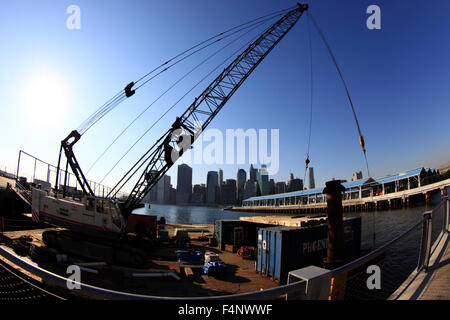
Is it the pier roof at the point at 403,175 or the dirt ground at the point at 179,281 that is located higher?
the pier roof at the point at 403,175

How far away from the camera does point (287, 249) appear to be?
1438 cm

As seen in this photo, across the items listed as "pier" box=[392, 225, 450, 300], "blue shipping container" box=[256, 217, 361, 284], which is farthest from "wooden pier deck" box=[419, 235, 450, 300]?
"blue shipping container" box=[256, 217, 361, 284]

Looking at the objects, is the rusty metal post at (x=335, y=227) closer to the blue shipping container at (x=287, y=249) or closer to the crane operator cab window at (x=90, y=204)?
the blue shipping container at (x=287, y=249)

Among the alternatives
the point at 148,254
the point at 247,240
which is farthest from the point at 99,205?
the point at 247,240

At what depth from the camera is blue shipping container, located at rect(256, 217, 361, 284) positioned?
1417cm

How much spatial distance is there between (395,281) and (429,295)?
1548cm

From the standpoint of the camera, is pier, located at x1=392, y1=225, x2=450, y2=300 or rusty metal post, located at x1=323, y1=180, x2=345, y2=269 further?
rusty metal post, located at x1=323, y1=180, x2=345, y2=269

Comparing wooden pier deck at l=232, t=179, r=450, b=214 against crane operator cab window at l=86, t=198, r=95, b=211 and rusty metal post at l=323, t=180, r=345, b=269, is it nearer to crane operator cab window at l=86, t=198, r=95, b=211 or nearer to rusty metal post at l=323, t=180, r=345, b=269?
rusty metal post at l=323, t=180, r=345, b=269

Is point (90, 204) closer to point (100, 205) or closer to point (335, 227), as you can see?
point (100, 205)

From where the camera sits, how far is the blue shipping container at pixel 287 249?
14172 millimetres

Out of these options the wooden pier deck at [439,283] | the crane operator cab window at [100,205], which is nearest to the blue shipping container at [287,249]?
the wooden pier deck at [439,283]

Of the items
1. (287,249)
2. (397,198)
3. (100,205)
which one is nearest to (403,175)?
(397,198)

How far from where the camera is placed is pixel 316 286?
3309 millimetres
